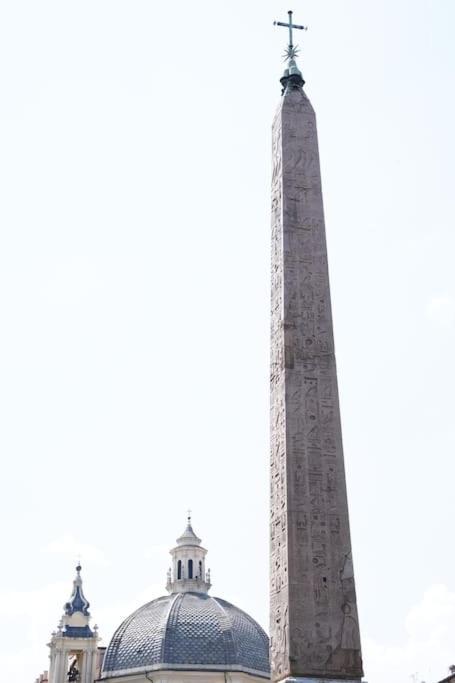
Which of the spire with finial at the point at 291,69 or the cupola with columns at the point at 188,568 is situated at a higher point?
the cupola with columns at the point at 188,568

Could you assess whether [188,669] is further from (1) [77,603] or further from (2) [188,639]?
(1) [77,603]

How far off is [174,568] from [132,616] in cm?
432

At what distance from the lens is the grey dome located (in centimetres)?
4281

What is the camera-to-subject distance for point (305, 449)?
10625 millimetres

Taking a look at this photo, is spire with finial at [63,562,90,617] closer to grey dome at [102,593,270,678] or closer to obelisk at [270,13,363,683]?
grey dome at [102,593,270,678]

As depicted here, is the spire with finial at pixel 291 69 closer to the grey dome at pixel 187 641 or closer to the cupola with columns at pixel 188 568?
the grey dome at pixel 187 641

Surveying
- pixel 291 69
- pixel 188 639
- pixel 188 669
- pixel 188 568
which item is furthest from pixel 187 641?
pixel 291 69

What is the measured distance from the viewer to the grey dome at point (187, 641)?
4281cm

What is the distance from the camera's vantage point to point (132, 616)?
4641 centimetres

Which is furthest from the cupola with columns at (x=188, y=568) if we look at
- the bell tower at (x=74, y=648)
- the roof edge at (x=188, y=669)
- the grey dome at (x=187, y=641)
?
the roof edge at (x=188, y=669)

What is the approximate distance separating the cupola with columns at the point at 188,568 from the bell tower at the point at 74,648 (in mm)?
4505

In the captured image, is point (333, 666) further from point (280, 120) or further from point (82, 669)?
point (82, 669)

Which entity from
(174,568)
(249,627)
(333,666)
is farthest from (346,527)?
(174,568)

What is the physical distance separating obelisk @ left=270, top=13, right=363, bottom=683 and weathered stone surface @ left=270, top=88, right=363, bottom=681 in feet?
0.04
